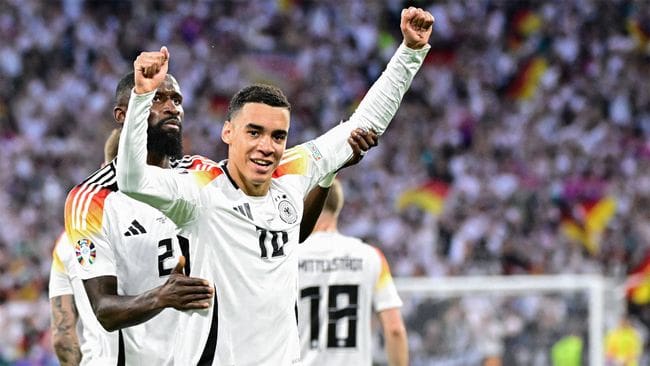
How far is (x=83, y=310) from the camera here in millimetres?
5891

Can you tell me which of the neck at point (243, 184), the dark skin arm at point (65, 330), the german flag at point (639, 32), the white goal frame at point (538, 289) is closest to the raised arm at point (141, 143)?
the neck at point (243, 184)

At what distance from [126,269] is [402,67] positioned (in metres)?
1.43

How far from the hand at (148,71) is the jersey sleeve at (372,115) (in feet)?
3.09

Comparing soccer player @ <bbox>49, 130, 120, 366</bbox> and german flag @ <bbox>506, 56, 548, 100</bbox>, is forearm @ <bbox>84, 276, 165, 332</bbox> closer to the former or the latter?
soccer player @ <bbox>49, 130, 120, 366</bbox>

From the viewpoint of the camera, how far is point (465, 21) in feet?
71.7

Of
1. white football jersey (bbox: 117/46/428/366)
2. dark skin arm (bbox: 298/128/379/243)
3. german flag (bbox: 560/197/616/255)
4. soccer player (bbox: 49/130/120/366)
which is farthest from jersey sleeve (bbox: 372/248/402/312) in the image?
german flag (bbox: 560/197/616/255)

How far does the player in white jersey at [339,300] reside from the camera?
23.8 ft

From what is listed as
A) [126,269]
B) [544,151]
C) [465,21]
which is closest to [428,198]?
[544,151]

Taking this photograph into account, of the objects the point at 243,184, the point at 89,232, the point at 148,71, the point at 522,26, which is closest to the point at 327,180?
the point at 243,184

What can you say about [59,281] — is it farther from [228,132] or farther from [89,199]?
[228,132]

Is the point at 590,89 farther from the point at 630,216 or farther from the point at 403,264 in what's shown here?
the point at 403,264

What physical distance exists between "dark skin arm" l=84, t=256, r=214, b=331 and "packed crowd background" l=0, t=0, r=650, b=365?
10.0 meters

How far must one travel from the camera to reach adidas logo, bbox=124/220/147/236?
5332 millimetres

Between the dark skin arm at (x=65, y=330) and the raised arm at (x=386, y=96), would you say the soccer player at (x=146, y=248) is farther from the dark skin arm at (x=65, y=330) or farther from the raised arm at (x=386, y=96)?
the dark skin arm at (x=65, y=330)
